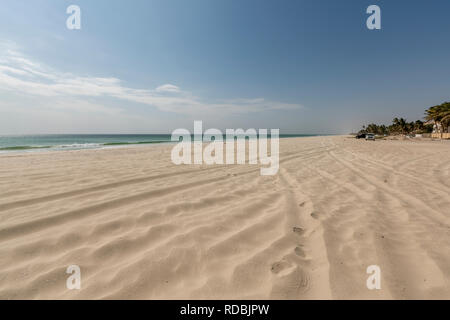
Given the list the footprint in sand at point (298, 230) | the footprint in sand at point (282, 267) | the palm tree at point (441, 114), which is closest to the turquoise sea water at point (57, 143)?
the footprint in sand at point (298, 230)

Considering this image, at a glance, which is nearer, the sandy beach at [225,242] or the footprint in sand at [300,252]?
the sandy beach at [225,242]

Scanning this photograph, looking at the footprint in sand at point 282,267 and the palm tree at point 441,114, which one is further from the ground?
the palm tree at point 441,114

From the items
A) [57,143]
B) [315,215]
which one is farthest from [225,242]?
[57,143]

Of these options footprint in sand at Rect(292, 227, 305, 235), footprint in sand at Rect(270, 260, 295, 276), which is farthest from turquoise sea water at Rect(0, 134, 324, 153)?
footprint in sand at Rect(270, 260, 295, 276)

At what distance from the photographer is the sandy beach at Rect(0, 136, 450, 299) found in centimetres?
156

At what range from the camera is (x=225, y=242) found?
219 centimetres

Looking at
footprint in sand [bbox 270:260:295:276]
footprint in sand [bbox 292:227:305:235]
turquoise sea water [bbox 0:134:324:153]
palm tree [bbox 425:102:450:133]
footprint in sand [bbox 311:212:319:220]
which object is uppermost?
palm tree [bbox 425:102:450:133]

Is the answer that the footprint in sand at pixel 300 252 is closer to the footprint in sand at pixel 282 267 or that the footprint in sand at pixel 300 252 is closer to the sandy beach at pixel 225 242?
the sandy beach at pixel 225 242

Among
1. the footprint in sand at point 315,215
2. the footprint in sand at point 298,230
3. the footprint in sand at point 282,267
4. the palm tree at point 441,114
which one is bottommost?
the footprint in sand at point 282,267

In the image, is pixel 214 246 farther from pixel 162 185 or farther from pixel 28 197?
pixel 28 197

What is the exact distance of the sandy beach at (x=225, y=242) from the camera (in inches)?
61.3

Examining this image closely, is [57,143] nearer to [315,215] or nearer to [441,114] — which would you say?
[315,215]

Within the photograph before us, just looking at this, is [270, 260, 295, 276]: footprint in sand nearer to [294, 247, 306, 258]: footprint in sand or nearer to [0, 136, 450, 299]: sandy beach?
[0, 136, 450, 299]: sandy beach

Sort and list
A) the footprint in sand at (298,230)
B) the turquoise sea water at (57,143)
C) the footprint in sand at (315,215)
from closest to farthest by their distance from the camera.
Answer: the footprint in sand at (298,230) → the footprint in sand at (315,215) → the turquoise sea water at (57,143)
